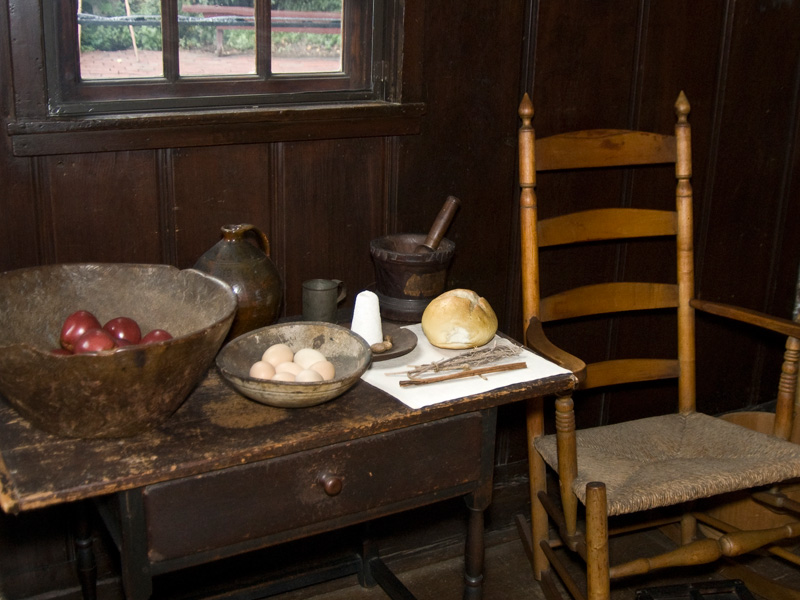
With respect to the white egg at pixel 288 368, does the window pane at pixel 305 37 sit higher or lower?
higher

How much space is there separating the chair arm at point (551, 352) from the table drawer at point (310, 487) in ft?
0.74

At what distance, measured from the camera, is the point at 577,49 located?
7.48ft

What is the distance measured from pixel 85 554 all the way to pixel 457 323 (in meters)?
0.94

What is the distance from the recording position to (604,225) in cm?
219

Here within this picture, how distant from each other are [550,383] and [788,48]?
153 cm

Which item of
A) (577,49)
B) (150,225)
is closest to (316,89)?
(150,225)

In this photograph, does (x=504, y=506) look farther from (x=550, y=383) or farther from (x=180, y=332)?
(x=180, y=332)

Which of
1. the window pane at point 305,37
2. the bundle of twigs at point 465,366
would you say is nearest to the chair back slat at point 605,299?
Result: the bundle of twigs at point 465,366

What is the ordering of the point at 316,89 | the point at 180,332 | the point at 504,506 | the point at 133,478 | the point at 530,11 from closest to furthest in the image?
the point at 133,478 → the point at 180,332 → the point at 316,89 → the point at 530,11 → the point at 504,506

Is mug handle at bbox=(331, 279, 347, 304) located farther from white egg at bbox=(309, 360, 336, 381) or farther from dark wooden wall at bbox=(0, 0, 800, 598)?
white egg at bbox=(309, 360, 336, 381)

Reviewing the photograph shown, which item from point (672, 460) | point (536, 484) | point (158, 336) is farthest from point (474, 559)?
point (158, 336)

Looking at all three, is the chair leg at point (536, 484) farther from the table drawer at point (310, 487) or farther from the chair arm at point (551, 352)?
the table drawer at point (310, 487)

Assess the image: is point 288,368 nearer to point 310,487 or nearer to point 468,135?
point 310,487

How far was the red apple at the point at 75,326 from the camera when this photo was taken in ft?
4.89
